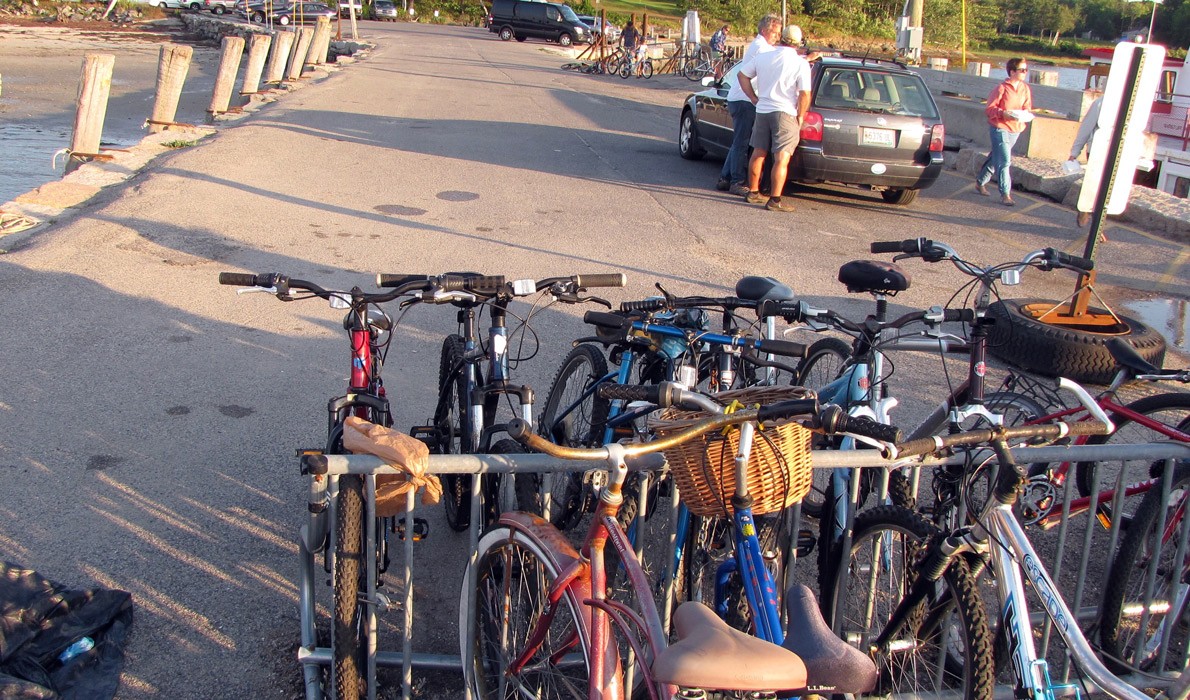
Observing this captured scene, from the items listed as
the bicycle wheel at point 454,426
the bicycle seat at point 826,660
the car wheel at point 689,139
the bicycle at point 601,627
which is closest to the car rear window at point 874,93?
the car wheel at point 689,139

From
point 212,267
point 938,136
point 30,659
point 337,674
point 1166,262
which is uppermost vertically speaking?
point 938,136

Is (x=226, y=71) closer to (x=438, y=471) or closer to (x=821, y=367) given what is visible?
(x=821, y=367)

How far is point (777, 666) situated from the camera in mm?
2086

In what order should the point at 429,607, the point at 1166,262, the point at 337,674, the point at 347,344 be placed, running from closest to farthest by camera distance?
the point at 337,674 → the point at 429,607 → the point at 347,344 → the point at 1166,262

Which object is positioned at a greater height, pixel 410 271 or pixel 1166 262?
pixel 1166 262

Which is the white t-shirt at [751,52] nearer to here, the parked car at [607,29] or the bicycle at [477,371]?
the bicycle at [477,371]

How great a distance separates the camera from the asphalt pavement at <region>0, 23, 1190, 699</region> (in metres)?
4.05

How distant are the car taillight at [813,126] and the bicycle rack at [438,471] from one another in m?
8.76

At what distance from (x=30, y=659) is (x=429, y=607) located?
143cm

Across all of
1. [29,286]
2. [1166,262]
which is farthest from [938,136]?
[29,286]

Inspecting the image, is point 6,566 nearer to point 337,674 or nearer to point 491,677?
point 337,674

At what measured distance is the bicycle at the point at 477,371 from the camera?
389 cm

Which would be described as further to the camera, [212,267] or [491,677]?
[212,267]

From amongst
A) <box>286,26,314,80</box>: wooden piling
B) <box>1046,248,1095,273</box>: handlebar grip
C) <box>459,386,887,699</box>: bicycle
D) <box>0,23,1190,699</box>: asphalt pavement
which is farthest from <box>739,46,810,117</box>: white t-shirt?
<box>286,26,314,80</box>: wooden piling
